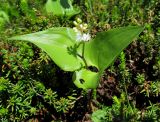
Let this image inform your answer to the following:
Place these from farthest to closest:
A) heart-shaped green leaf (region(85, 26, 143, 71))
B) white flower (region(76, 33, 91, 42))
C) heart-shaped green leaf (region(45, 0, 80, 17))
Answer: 1. heart-shaped green leaf (region(45, 0, 80, 17))
2. white flower (region(76, 33, 91, 42))
3. heart-shaped green leaf (region(85, 26, 143, 71))

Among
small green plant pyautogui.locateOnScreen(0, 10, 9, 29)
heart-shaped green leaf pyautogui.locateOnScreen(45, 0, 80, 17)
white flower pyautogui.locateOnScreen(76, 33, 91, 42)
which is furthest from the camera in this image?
small green plant pyautogui.locateOnScreen(0, 10, 9, 29)

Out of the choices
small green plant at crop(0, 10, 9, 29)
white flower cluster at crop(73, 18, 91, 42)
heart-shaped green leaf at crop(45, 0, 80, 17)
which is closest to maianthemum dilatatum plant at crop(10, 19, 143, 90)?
white flower cluster at crop(73, 18, 91, 42)

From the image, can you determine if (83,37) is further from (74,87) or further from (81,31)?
(74,87)

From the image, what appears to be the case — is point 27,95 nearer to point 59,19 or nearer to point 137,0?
point 59,19

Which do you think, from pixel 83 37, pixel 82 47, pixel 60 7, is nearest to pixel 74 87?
pixel 82 47

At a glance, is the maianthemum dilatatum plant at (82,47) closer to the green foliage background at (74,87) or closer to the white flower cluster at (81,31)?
the white flower cluster at (81,31)

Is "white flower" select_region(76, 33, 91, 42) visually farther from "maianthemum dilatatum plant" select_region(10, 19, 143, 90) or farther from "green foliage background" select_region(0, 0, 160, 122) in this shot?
"green foliage background" select_region(0, 0, 160, 122)
